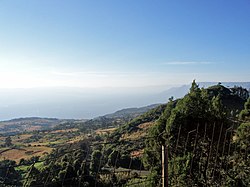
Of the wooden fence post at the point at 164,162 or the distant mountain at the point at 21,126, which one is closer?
the wooden fence post at the point at 164,162

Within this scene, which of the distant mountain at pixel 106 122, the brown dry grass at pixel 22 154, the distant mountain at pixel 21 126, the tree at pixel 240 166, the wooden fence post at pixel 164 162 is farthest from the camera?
the distant mountain at pixel 21 126

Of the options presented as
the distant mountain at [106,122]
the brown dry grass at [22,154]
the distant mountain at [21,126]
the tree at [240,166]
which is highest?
the tree at [240,166]

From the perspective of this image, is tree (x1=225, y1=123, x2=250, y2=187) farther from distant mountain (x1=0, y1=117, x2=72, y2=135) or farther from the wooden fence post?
distant mountain (x1=0, y1=117, x2=72, y2=135)

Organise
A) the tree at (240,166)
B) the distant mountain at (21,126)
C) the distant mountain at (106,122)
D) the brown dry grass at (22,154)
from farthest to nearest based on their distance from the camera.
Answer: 1. the distant mountain at (21,126)
2. the distant mountain at (106,122)
3. the brown dry grass at (22,154)
4. the tree at (240,166)

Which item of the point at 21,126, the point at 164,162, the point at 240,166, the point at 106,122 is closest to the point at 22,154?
the point at 240,166

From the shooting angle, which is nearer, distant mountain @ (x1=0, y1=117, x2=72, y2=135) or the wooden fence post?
the wooden fence post

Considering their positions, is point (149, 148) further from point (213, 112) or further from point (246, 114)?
point (246, 114)

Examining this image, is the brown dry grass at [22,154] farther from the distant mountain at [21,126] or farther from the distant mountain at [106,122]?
the distant mountain at [21,126]

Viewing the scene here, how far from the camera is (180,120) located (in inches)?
391

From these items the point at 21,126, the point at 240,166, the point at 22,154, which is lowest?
the point at 21,126

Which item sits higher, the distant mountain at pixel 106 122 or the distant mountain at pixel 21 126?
the distant mountain at pixel 106 122

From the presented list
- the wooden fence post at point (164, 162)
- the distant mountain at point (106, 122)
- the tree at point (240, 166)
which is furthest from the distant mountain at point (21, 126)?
the wooden fence post at point (164, 162)

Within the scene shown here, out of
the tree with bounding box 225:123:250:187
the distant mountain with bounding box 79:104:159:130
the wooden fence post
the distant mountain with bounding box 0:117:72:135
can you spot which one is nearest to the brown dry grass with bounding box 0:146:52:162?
the tree with bounding box 225:123:250:187

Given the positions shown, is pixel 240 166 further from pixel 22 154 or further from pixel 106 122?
pixel 106 122
